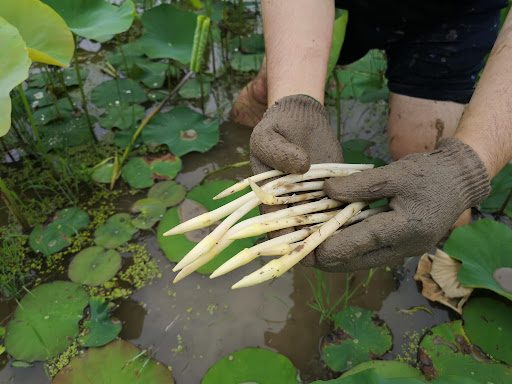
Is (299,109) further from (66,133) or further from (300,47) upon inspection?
(66,133)

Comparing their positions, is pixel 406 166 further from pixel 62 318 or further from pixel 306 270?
pixel 62 318

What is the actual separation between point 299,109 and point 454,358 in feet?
2.93

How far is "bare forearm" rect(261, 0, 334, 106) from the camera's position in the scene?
46.4 inches

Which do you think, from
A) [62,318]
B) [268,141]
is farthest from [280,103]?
[62,318]

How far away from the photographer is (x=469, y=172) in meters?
0.93

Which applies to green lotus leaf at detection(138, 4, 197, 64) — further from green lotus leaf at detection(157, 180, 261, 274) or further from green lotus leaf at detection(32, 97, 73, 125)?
green lotus leaf at detection(157, 180, 261, 274)

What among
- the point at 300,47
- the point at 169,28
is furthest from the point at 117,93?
the point at 300,47

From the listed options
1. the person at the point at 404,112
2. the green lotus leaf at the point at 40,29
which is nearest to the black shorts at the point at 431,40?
the person at the point at 404,112

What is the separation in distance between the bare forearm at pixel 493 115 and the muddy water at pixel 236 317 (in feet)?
1.83

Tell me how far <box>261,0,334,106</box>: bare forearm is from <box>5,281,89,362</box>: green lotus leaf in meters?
0.96

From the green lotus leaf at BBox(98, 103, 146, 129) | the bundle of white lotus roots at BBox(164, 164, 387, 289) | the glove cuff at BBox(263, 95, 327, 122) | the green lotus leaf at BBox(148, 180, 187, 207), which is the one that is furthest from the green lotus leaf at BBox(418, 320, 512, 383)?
the green lotus leaf at BBox(98, 103, 146, 129)

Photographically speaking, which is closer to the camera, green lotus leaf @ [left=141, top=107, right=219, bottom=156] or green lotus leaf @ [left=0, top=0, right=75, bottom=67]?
green lotus leaf @ [left=0, top=0, right=75, bottom=67]

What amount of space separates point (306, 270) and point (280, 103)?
25.8 inches

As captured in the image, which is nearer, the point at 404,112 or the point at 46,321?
the point at 46,321
